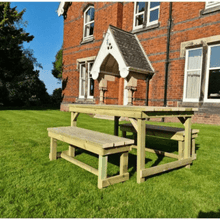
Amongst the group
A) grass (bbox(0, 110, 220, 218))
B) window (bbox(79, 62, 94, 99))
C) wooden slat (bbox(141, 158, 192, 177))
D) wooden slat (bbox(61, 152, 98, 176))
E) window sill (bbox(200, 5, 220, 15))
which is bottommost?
grass (bbox(0, 110, 220, 218))

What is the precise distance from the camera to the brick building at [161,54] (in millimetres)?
7233

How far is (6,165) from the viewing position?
11.2ft

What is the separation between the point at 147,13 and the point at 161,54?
280 centimetres

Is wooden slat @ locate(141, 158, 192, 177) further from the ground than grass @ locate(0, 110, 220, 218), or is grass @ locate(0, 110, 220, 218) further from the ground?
wooden slat @ locate(141, 158, 192, 177)

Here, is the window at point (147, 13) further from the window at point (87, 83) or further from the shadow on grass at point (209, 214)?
the shadow on grass at point (209, 214)

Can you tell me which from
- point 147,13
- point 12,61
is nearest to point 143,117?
point 147,13

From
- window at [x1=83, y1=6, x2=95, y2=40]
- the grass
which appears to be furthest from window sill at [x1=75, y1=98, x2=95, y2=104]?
the grass

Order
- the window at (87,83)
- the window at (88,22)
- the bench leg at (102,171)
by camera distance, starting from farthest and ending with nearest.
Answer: the window at (88,22), the window at (87,83), the bench leg at (102,171)

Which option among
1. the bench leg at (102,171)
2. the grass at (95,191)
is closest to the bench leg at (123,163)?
the grass at (95,191)

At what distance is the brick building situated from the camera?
285 inches

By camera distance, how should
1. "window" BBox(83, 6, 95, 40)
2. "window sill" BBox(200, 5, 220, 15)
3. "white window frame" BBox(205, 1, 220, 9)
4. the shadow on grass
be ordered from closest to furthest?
the shadow on grass → "window sill" BBox(200, 5, 220, 15) → "white window frame" BBox(205, 1, 220, 9) → "window" BBox(83, 6, 95, 40)

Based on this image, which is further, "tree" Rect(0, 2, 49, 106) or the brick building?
"tree" Rect(0, 2, 49, 106)

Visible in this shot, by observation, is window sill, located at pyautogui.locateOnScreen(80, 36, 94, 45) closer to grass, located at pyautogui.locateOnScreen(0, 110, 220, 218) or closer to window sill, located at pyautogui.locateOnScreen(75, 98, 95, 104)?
window sill, located at pyautogui.locateOnScreen(75, 98, 95, 104)

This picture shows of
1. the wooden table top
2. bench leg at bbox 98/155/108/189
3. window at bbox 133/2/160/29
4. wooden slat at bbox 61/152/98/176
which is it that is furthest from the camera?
window at bbox 133/2/160/29
